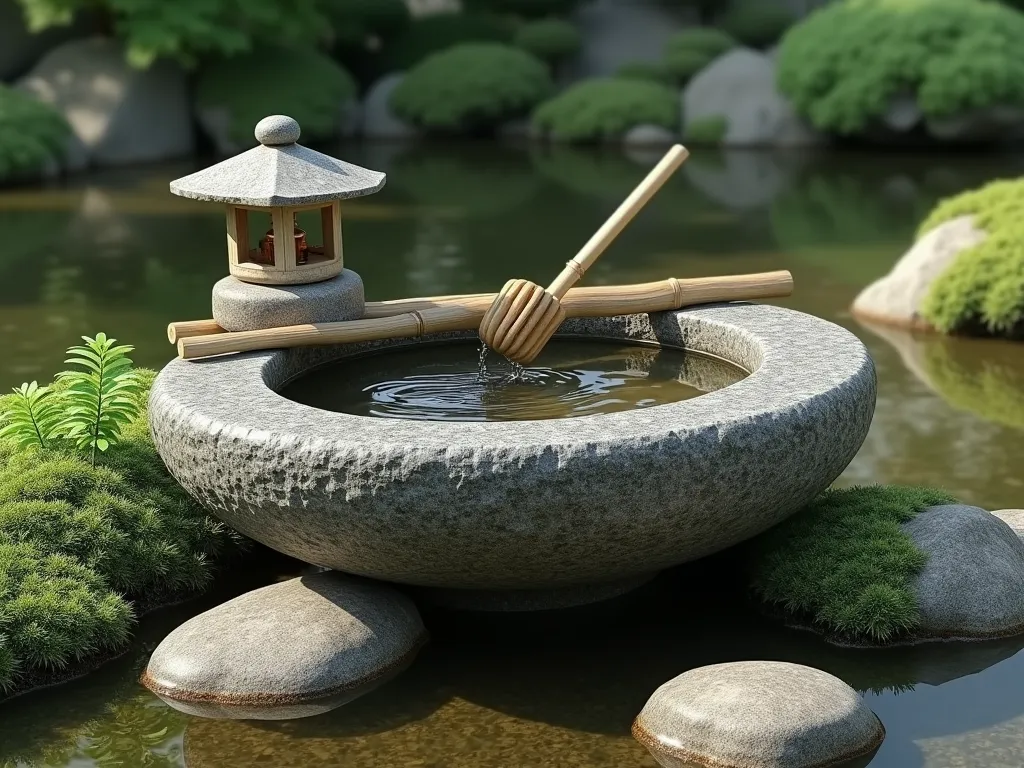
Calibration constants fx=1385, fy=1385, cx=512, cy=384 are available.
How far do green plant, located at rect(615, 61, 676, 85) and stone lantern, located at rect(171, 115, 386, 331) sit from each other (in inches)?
671

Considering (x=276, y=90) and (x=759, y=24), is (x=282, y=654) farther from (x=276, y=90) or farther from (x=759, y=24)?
(x=759, y=24)

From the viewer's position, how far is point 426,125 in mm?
21656

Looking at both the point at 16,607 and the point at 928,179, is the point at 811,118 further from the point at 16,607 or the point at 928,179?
the point at 16,607

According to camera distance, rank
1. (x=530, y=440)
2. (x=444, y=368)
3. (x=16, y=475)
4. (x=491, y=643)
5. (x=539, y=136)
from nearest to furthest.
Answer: (x=530, y=440) < (x=491, y=643) < (x=16, y=475) < (x=444, y=368) < (x=539, y=136)

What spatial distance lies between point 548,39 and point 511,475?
774 inches

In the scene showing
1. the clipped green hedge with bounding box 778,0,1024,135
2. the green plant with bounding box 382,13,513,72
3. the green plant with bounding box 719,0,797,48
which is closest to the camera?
the clipped green hedge with bounding box 778,0,1024,135

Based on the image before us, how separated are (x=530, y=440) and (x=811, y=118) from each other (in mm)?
16290

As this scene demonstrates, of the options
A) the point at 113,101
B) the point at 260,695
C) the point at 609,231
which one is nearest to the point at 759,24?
the point at 113,101

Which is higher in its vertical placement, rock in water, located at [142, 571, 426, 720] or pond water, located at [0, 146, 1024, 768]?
rock in water, located at [142, 571, 426, 720]

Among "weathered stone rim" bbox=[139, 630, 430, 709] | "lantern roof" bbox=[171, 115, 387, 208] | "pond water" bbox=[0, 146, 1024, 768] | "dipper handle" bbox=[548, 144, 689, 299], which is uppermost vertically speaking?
"lantern roof" bbox=[171, 115, 387, 208]

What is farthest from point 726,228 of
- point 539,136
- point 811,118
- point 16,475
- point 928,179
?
point 16,475

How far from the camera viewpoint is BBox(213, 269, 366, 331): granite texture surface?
5359mm

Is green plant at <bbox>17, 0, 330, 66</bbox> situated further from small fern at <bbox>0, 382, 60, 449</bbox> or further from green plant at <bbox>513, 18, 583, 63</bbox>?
small fern at <bbox>0, 382, 60, 449</bbox>

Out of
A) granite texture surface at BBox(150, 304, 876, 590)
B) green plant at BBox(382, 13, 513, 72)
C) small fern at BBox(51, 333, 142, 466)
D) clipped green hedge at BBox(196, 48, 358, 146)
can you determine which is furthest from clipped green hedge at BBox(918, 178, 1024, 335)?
green plant at BBox(382, 13, 513, 72)
